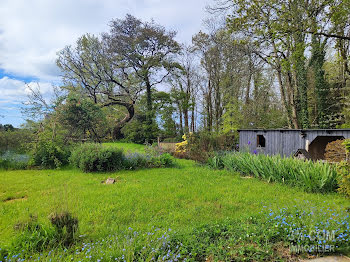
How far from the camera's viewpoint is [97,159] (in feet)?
22.6

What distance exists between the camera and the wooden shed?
344 inches

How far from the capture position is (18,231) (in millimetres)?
2449

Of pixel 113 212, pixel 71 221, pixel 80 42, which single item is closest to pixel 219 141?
pixel 113 212

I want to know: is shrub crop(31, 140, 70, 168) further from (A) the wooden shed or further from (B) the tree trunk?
(B) the tree trunk

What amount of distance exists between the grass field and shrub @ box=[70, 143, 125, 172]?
0.41 metres

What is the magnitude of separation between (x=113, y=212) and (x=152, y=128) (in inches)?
573

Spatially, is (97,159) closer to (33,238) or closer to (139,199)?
(139,199)

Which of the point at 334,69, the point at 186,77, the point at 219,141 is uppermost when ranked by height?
the point at 186,77

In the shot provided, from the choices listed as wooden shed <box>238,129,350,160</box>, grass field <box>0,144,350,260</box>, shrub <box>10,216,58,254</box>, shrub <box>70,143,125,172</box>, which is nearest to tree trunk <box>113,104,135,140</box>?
wooden shed <box>238,129,350,160</box>

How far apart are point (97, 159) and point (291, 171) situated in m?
6.24

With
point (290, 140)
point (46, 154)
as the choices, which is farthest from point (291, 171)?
point (46, 154)

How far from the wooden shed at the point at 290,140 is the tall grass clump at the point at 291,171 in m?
2.11

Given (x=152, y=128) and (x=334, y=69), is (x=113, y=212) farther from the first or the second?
(x=334, y=69)

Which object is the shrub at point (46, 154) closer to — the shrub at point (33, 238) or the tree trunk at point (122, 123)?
the shrub at point (33, 238)
